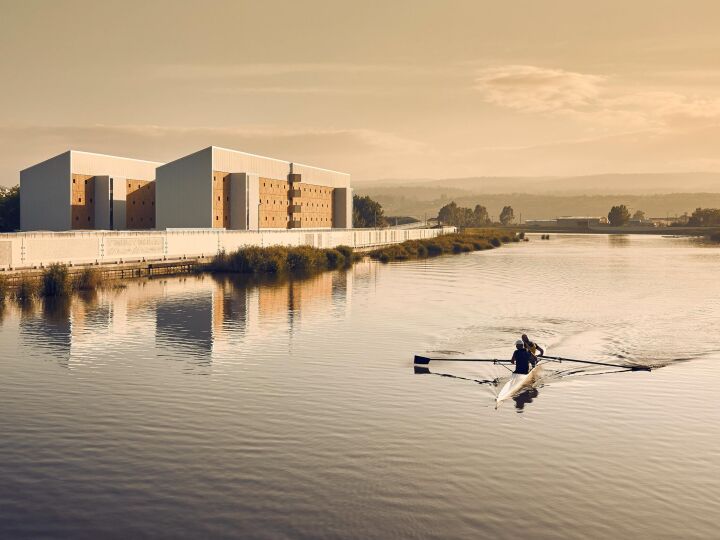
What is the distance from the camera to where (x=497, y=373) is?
33.3 metres

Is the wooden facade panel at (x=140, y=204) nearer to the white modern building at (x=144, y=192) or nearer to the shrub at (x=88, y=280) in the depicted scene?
the white modern building at (x=144, y=192)

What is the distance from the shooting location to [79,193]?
11706cm

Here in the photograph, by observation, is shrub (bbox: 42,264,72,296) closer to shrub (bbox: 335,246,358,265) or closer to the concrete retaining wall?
the concrete retaining wall

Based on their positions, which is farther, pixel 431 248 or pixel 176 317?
pixel 431 248

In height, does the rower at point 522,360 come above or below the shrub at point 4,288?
below

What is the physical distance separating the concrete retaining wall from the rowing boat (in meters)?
47.3

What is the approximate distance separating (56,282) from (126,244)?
19378 mm

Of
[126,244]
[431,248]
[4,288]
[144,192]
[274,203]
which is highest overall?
[144,192]

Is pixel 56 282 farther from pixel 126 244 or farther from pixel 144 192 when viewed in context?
pixel 144 192

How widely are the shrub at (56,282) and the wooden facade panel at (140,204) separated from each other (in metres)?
64.9

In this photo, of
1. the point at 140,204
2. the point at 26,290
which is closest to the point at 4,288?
the point at 26,290

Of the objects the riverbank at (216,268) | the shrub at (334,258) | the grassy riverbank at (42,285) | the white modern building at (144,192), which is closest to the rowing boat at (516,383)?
the riverbank at (216,268)

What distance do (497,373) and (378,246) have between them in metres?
111

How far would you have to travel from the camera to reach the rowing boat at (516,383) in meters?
28.1
